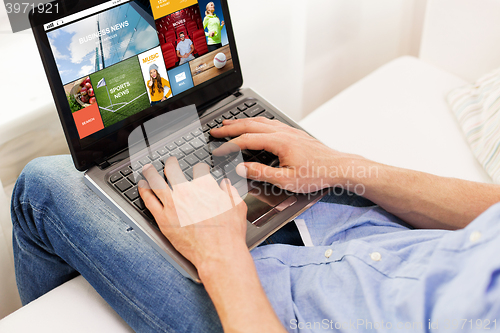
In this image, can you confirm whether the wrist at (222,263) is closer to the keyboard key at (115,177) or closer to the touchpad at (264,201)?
the touchpad at (264,201)

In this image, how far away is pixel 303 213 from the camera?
0.71 metres

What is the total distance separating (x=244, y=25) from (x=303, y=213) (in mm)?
566

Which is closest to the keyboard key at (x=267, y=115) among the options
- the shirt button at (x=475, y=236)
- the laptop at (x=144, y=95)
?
the laptop at (x=144, y=95)

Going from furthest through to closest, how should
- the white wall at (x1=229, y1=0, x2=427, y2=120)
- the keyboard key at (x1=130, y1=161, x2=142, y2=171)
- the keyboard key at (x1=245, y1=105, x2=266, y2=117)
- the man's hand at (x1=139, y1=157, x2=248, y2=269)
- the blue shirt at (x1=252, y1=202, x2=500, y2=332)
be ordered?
the white wall at (x1=229, y1=0, x2=427, y2=120) < the keyboard key at (x1=245, y1=105, x2=266, y2=117) < the keyboard key at (x1=130, y1=161, x2=142, y2=171) < the man's hand at (x1=139, y1=157, x2=248, y2=269) < the blue shirt at (x1=252, y1=202, x2=500, y2=332)

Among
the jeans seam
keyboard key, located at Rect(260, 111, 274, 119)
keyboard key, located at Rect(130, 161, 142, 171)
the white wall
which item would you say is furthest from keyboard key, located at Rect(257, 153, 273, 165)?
the white wall

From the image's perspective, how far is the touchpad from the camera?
2.15 ft

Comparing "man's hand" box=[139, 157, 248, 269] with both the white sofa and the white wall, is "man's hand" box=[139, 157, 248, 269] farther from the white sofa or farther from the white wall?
the white wall

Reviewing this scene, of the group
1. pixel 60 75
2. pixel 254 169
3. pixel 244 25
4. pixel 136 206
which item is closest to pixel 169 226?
pixel 136 206

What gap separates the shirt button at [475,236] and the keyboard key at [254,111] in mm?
444

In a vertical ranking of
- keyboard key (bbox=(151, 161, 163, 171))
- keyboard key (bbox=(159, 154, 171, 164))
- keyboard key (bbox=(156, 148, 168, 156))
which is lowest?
keyboard key (bbox=(151, 161, 163, 171))

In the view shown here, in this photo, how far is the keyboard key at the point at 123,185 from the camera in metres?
0.64

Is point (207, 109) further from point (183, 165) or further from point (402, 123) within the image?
point (402, 123)

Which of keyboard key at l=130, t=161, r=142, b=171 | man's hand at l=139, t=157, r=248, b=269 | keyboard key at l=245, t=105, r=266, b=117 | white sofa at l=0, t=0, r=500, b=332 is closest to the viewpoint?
man's hand at l=139, t=157, r=248, b=269

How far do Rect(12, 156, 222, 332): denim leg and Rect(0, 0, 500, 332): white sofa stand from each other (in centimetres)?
8
